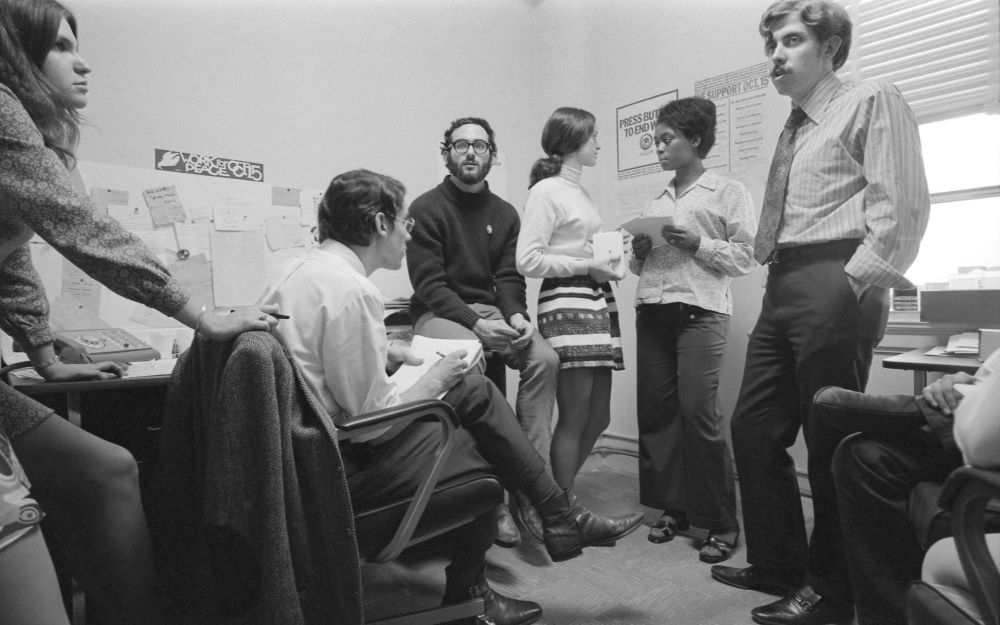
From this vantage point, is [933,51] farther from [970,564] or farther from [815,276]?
[970,564]

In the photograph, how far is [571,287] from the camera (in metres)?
2.21

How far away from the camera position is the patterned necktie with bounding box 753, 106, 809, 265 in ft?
5.58

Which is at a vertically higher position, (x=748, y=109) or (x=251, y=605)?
(x=748, y=109)

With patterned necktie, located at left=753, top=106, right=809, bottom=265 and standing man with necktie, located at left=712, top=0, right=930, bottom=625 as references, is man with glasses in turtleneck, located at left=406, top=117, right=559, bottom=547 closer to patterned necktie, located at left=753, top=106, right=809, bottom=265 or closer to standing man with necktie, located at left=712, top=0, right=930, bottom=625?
standing man with necktie, located at left=712, top=0, right=930, bottom=625

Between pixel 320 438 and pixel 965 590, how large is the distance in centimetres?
102

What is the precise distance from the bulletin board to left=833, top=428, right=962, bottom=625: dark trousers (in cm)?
207

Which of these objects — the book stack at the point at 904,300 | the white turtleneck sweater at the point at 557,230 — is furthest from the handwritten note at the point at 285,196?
the book stack at the point at 904,300

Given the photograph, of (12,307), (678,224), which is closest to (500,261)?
(678,224)

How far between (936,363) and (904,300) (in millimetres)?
882

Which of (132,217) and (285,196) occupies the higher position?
(285,196)

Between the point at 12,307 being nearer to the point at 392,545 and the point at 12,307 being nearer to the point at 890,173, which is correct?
the point at 392,545

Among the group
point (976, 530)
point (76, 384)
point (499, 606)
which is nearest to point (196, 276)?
point (76, 384)

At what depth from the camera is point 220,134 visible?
7.81 ft

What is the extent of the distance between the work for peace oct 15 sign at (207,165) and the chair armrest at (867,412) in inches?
83.9
